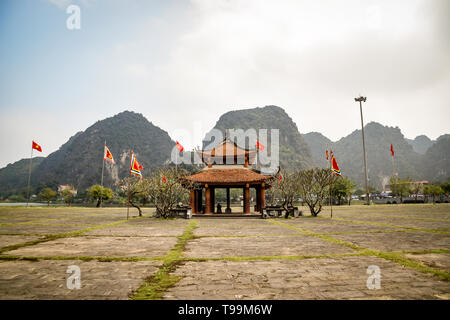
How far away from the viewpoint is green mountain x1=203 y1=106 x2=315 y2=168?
524 ft

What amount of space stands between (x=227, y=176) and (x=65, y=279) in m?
19.7

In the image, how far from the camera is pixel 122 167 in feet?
415

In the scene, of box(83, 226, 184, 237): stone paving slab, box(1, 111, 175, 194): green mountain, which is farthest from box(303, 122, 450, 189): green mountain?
box(83, 226, 184, 237): stone paving slab

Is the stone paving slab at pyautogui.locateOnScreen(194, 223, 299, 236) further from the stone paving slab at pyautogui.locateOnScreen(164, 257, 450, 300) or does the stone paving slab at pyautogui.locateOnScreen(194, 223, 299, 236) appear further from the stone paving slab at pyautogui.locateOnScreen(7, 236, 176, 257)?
the stone paving slab at pyautogui.locateOnScreen(164, 257, 450, 300)

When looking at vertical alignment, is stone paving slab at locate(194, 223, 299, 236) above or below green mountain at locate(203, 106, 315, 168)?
below

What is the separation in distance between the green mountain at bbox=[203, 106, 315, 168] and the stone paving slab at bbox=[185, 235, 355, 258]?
145m

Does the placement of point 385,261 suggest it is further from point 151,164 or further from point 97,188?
point 151,164

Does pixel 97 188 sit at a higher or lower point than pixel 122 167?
lower

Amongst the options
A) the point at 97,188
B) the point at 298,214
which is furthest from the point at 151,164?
the point at 298,214

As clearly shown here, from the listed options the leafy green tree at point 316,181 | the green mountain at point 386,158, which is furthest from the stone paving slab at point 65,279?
the green mountain at point 386,158

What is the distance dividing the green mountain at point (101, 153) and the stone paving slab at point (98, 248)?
119 meters

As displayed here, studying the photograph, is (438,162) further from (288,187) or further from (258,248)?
(258,248)

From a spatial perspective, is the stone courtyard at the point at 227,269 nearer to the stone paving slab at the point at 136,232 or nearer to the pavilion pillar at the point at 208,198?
the stone paving slab at the point at 136,232
